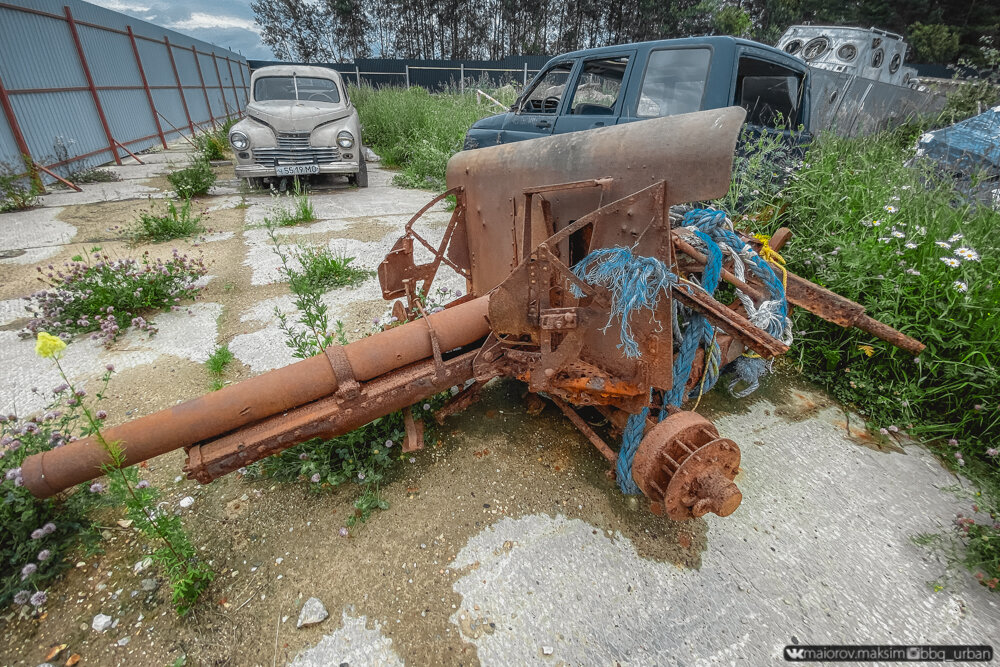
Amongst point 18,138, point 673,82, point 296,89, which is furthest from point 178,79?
point 673,82

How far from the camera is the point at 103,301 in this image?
3203 millimetres

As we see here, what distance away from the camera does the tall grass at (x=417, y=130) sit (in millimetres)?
7781

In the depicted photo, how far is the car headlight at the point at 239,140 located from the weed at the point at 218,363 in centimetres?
489

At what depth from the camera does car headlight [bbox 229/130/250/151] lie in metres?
6.26

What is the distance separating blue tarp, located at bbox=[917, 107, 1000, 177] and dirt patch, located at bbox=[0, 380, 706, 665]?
4.84m

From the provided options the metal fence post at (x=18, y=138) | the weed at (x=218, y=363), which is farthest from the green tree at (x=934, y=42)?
the metal fence post at (x=18, y=138)

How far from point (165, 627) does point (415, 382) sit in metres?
1.14

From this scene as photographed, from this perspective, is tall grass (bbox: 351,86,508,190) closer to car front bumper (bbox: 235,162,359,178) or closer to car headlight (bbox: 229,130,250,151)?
car front bumper (bbox: 235,162,359,178)

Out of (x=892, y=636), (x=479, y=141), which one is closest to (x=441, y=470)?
(x=892, y=636)

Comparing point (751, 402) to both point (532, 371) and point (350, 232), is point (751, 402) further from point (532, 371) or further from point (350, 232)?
point (350, 232)

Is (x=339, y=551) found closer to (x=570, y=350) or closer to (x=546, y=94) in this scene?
(x=570, y=350)

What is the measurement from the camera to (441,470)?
2062 millimetres

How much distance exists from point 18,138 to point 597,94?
29.7ft

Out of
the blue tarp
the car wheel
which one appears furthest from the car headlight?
the blue tarp
